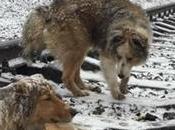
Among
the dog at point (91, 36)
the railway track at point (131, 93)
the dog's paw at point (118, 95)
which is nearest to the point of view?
the railway track at point (131, 93)

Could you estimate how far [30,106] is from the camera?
598 centimetres

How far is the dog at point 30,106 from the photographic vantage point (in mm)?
5824

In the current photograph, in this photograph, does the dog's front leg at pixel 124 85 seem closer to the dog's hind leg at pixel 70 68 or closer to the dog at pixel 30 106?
the dog's hind leg at pixel 70 68

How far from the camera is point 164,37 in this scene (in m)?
14.2

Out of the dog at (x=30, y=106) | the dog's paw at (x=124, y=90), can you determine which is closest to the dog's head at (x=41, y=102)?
the dog at (x=30, y=106)

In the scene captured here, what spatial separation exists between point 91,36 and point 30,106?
366 cm

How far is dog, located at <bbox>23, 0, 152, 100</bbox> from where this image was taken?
367 inches

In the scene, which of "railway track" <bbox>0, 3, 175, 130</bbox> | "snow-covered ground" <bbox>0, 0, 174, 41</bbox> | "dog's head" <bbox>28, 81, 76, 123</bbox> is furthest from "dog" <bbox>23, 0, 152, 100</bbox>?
"dog's head" <bbox>28, 81, 76, 123</bbox>

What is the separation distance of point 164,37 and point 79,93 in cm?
538

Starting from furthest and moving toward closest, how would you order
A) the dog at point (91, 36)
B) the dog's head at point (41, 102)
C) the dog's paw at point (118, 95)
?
the dog at point (91, 36)
the dog's paw at point (118, 95)
the dog's head at point (41, 102)

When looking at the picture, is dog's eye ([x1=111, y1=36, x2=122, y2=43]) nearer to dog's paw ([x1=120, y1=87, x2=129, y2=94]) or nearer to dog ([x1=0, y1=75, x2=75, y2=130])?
dog's paw ([x1=120, y1=87, x2=129, y2=94])

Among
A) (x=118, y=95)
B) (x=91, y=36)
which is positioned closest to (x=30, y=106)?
(x=118, y=95)

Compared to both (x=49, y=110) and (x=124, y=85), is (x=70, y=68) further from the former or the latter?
(x=49, y=110)

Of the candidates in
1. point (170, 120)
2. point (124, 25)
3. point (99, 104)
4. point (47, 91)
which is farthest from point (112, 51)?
point (47, 91)
